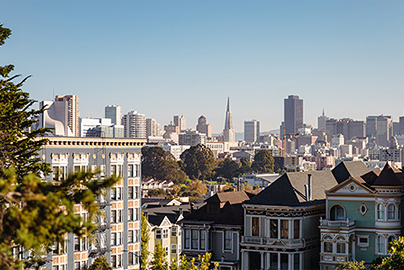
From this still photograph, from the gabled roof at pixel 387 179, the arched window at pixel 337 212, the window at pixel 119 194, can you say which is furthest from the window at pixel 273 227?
the window at pixel 119 194

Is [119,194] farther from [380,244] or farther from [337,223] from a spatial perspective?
[380,244]

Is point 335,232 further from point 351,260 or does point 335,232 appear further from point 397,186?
point 397,186

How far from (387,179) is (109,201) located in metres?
25.7

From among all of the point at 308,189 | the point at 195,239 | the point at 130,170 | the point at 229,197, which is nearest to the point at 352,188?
the point at 308,189

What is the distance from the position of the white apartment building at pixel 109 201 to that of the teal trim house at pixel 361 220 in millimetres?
19705

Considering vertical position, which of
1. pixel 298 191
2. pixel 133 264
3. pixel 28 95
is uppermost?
pixel 28 95

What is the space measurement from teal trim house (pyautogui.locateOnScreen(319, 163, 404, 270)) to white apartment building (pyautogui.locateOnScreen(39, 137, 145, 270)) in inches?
776

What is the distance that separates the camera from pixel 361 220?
48031mm

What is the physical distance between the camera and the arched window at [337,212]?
160 ft

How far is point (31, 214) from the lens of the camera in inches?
543

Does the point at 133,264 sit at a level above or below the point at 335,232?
below

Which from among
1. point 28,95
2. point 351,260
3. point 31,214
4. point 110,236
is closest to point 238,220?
point 351,260

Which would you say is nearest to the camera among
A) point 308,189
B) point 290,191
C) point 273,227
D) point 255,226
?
point 273,227

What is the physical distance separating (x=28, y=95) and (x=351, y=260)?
24682 mm
